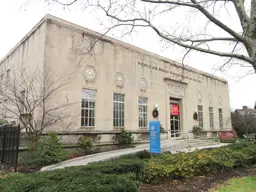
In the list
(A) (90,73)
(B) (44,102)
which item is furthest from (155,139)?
(B) (44,102)

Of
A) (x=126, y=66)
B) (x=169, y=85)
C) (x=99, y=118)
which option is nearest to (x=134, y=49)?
(x=126, y=66)

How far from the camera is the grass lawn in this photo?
6.04 meters

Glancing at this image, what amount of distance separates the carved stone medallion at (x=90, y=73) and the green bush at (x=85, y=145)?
13.9 feet

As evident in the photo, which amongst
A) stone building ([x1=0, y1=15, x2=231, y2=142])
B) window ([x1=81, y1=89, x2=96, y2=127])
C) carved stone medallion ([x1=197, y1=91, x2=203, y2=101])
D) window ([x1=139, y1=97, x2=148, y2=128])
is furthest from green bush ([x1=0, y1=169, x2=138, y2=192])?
carved stone medallion ([x1=197, y1=91, x2=203, y2=101])

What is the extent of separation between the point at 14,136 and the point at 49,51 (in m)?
6.43

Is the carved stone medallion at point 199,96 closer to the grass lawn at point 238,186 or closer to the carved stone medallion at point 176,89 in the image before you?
the carved stone medallion at point 176,89

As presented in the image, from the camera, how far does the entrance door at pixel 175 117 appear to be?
2206 cm

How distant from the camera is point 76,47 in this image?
1518cm

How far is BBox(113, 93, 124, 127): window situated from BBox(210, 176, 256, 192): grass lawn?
10.6 metres

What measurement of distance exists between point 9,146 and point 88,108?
6.48 m

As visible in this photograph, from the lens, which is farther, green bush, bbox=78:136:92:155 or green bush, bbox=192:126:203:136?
green bush, bbox=192:126:203:136

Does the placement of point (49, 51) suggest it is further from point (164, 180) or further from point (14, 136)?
point (164, 180)

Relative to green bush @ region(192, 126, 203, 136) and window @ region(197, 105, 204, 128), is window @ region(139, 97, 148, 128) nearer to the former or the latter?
green bush @ region(192, 126, 203, 136)

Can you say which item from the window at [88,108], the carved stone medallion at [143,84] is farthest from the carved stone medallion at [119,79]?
the window at [88,108]
